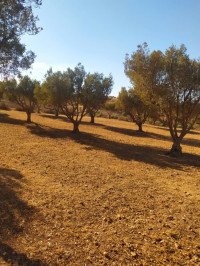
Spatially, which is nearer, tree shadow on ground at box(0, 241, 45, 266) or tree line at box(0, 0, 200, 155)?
tree shadow on ground at box(0, 241, 45, 266)

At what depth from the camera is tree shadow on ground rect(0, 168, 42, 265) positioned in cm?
372

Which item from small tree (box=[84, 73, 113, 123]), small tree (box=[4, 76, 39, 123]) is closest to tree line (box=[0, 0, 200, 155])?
small tree (box=[84, 73, 113, 123])

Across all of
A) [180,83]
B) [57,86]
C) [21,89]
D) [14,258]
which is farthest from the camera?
[21,89]

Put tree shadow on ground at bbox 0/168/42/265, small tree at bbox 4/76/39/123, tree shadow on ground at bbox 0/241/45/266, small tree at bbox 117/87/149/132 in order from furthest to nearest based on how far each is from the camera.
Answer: small tree at bbox 117/87/149/132 < small tree at bbox 4/76/39/123 < tree shadow on ground at bbox 0/168/42/265 < tree shadow on ground at bbox 0/241/45/266

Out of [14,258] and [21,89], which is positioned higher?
[21,89]

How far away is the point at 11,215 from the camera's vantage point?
201 inches

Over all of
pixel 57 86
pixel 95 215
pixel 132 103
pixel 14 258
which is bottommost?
pixel 14 258

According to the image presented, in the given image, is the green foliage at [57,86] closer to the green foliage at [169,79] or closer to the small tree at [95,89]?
the small tree at [95,89]

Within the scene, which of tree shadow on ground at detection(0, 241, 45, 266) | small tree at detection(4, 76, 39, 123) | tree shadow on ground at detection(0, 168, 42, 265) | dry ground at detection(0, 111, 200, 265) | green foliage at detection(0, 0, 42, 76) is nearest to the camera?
tree shadow on ground at detection(0, 241, 45, 266)

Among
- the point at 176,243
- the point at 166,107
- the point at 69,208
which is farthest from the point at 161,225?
the point at 166,107

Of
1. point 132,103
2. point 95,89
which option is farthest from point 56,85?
point 132,103

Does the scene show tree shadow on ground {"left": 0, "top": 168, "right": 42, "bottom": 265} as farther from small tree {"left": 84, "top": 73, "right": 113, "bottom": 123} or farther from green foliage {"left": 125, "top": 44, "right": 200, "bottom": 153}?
small tree {"left": 84, "top": 73, "right": 113, "bottom": 123}

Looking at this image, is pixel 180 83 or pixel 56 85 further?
pixel 56 85

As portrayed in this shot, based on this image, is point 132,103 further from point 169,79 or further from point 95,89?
point 169,79
